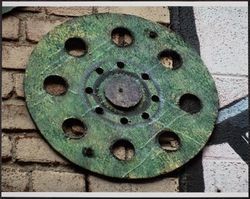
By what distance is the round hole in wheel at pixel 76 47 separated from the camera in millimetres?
1600

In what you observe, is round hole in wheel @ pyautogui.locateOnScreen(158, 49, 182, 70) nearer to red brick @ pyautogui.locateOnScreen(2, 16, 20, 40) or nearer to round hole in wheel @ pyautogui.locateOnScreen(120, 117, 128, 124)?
round hole in wheel @ pyautogui.locateOnScreen(120, 117, 128, 124)

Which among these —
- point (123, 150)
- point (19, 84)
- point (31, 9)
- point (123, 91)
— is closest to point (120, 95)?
point (123, 91)

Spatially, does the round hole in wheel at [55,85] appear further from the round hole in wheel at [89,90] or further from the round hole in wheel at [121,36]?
the round hole in wheel at [121,36]

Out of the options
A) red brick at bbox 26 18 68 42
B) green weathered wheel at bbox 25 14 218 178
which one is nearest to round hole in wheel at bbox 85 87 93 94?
green weathered wheel at bbox 25 14 218 178

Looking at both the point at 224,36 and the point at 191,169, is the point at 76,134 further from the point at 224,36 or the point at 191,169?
the point at 224,36

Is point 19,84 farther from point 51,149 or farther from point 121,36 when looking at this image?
point 121,36

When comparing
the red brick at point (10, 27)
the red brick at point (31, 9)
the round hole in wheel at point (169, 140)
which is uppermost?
the red brick at point (31, 9)

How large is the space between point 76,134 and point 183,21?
55 centimetres

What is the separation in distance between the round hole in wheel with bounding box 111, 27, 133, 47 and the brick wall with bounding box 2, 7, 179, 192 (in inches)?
9.4

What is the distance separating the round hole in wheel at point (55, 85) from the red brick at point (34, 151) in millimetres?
153

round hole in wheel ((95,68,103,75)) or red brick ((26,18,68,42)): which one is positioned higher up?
red brick ((26,18,68,42))

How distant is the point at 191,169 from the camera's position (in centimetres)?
153

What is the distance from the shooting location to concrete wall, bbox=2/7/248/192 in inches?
56.5

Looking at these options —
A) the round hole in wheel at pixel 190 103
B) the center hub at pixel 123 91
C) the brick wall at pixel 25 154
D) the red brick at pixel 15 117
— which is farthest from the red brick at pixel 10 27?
the round hole in wheel at pixel 190 103
